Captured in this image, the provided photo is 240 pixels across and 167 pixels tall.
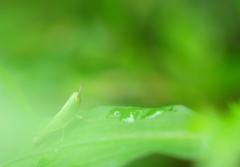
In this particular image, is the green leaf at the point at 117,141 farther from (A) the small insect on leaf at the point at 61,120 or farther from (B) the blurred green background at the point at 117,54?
(B) the blurred green background at the point at 117,54

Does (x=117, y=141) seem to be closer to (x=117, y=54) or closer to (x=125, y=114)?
(x=125, y=114)

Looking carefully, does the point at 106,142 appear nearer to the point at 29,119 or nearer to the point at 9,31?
the point at 29,119

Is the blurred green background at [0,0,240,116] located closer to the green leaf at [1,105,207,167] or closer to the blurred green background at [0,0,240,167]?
the blurred green background at [0,0,240,167]

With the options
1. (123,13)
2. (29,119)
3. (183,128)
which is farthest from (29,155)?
(123,13)

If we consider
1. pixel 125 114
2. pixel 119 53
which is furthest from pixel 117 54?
pixel 125 114

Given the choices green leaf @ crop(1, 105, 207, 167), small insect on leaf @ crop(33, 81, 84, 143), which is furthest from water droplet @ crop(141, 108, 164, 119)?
small insect on leaf @ crop(33, 81, 84, 143)
